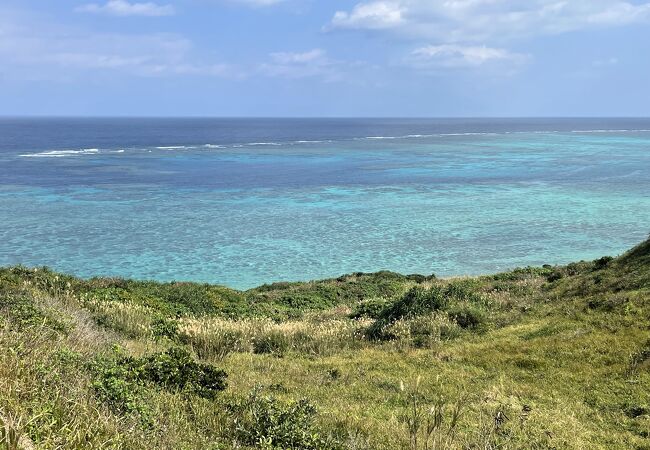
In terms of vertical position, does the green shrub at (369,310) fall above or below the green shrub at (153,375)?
below

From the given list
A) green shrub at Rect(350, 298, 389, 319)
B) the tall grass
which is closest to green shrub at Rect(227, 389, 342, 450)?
the tall grass

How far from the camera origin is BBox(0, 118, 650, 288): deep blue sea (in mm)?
35438

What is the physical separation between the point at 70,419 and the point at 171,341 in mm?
8193

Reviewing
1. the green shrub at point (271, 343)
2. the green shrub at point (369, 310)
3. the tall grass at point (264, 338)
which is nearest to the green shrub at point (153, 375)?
the tall grass at point (264, 338)

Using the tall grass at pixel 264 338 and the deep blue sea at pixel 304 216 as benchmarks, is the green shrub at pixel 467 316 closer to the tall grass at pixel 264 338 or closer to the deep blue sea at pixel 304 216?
the tall grass at pixel 264 338

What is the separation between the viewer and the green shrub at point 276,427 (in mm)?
5766

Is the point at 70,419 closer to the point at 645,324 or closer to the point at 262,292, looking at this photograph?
the point at 645,324

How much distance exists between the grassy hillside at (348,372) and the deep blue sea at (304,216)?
1535cm

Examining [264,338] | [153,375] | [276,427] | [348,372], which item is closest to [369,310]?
[264,338]

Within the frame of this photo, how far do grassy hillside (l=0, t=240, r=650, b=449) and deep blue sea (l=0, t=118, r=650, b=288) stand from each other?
1535cm

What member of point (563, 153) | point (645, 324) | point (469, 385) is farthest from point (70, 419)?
point (563, 153)

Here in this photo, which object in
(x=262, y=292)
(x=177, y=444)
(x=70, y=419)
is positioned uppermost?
(x=70, y=419)

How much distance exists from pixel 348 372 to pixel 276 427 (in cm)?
Result: 495

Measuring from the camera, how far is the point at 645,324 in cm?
1188
